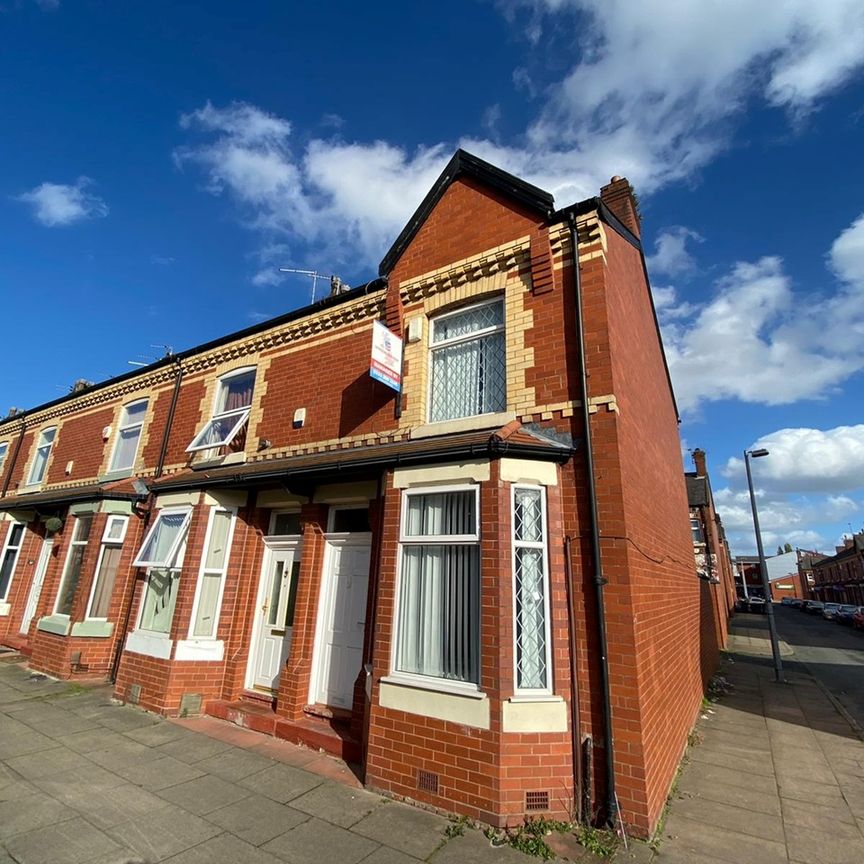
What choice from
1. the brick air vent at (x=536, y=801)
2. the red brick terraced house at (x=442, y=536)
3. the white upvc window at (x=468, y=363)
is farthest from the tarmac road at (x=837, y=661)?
the white upvc window at (x=468, y=363)

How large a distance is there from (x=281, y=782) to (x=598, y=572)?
3.95m

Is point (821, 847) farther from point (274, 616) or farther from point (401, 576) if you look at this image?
point (274, 616)

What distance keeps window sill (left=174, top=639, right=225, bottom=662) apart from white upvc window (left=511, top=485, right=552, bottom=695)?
491 centimetres

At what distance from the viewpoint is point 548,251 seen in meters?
6.21

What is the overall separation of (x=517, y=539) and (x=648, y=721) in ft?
6.88

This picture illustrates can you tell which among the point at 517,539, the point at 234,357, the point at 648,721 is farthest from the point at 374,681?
the point at 234,357

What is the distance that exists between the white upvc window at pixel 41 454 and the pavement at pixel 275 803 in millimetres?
9474

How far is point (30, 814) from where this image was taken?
4.10 metres

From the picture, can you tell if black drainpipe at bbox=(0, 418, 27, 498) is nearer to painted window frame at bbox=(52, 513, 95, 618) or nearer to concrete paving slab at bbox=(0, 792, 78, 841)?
painted window frame at bbox=(52, 513, 95, 618)

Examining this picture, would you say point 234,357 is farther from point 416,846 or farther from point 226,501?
point 416,846

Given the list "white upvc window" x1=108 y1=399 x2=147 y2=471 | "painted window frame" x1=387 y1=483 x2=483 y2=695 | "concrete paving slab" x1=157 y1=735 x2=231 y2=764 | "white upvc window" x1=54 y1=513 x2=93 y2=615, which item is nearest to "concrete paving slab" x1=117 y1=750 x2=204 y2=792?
"concrete paving slab" x1=157 y1=735 x2=231 y2=764

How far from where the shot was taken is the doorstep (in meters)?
5.60

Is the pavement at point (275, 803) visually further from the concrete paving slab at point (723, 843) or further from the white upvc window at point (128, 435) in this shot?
the white upvc window at point (128, 435)

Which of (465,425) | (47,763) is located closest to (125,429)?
(47,763)
